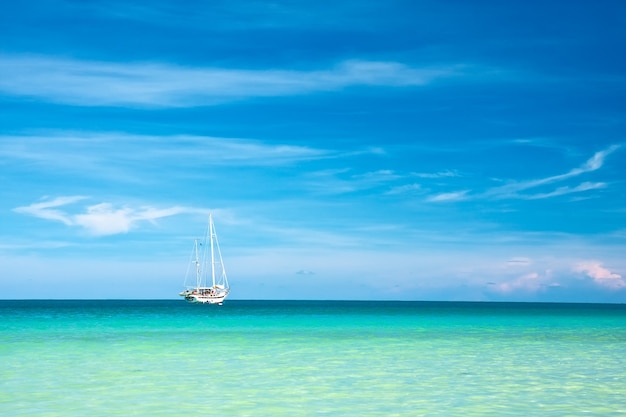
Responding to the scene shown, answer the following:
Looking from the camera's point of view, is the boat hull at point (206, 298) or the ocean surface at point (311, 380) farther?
the boat hull at point (206, 298)

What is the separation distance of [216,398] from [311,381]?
12.4 ft

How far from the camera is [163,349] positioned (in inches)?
1258

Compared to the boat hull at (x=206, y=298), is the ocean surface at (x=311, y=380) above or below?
below

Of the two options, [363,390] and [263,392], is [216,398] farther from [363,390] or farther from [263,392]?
[363,390]

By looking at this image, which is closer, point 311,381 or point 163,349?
point 311,381

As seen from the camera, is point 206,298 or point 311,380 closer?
point 311,380

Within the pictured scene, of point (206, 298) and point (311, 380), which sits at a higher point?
point (206, 298)

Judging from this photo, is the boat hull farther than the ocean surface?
Yes

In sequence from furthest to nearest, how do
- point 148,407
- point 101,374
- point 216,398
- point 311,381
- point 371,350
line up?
point 371,350
point 101,374
point 311,381
point 216,398
point 148,407

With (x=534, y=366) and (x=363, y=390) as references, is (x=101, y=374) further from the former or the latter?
(x=534, y=366)

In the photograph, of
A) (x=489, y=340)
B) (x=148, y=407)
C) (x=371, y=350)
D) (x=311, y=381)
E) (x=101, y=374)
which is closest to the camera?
(x=148, y=407)

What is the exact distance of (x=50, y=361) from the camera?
1030 inches

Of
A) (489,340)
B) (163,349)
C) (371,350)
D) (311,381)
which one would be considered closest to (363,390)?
(311,381)

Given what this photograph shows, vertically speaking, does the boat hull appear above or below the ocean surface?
above
